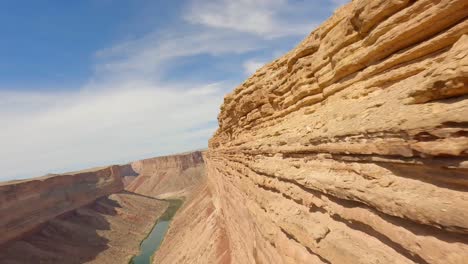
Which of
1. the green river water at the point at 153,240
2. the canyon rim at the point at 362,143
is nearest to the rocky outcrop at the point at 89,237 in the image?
the green river water at the point at 153,240

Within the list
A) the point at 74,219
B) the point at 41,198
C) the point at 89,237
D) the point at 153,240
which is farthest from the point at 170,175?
the point at 89,237

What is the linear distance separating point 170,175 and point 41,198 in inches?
2046

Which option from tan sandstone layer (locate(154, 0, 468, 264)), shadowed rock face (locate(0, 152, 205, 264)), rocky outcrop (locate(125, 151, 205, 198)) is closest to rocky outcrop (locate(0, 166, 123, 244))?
shadowed rock face (locate(0, 152, 205, 264))

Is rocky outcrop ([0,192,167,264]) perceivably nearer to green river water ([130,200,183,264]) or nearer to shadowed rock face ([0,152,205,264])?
shadowed rock face ([0,152,205,264])

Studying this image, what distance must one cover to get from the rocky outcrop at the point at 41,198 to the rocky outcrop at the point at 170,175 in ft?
83.7

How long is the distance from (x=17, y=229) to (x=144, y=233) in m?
15.4

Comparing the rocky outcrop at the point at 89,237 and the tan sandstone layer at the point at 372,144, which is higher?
→ the tan sandstone layer at the point at 372,144

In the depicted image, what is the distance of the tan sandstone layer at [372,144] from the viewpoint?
341 cm

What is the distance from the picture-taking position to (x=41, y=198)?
1620 inches

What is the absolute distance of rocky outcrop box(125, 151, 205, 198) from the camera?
8462cm

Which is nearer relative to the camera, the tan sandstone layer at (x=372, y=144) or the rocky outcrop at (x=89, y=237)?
the tan sandstone layer at (x=372, y=144)

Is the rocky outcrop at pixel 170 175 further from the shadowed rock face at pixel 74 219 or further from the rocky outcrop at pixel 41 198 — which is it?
the rocky outcrop at pixel 41 198

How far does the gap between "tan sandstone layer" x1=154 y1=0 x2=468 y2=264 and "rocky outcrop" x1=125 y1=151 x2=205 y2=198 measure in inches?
2856

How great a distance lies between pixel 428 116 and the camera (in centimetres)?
357
